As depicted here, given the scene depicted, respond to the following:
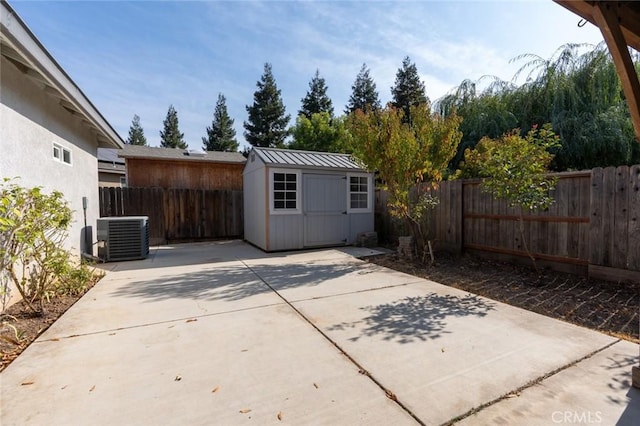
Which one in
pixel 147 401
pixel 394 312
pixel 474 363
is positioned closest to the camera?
pixel 147 401

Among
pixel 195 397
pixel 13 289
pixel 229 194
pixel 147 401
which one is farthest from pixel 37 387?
pixel 229 194

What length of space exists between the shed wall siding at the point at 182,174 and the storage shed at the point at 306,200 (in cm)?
609

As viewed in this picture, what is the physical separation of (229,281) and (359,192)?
503cm

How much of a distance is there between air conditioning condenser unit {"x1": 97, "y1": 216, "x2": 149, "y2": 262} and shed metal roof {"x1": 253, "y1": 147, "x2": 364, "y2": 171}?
10.9 ft

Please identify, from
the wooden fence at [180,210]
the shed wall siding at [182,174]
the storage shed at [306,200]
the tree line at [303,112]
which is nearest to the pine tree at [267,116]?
the tree line at [303,112]

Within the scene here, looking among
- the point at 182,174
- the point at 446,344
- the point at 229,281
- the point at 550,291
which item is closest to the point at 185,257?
the point at 229,281

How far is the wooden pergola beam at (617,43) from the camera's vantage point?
6.48 ft

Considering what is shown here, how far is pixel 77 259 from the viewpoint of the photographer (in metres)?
5.53

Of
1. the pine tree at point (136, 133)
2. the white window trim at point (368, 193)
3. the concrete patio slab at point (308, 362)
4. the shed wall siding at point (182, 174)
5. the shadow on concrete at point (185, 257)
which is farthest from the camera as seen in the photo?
the pine tree at point (136, 133)

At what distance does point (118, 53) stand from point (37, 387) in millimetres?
7857

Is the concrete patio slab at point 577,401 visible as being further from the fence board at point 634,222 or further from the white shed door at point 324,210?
the white shed door at point 324,210

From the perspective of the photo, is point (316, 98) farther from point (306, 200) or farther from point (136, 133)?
point (136, 133)

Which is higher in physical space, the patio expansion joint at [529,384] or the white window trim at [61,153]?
the white window trim at [61,153]

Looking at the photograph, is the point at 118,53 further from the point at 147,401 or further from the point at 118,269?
the point at 147,401
